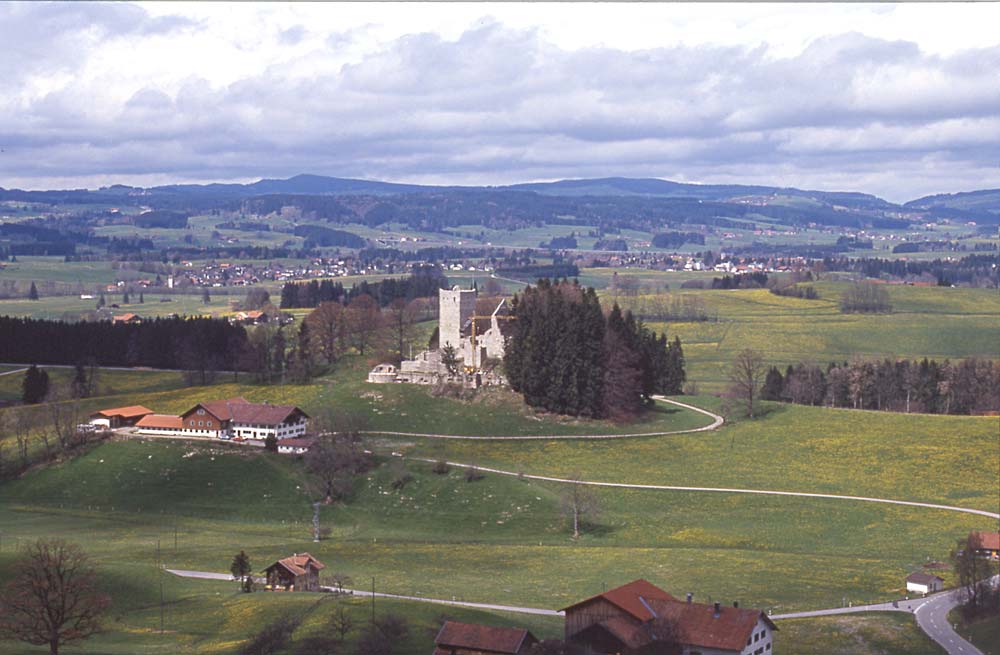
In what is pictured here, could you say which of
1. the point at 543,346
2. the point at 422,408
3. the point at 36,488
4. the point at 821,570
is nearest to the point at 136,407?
the point at 36,488

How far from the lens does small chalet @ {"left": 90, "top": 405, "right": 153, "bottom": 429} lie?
130 metres

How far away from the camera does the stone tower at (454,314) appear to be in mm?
144375

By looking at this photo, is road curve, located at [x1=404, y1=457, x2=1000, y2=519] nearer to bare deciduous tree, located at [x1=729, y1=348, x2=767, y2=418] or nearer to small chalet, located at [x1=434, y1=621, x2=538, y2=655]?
bare deciduous tree, located at [x1=729, y1=348, x2=767, y2=418]

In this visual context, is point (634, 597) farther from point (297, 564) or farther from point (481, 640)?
point (297, 564)

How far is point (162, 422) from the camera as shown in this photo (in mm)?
128125

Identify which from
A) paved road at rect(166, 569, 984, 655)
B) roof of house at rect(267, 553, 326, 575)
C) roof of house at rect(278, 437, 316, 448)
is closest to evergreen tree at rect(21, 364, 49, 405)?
roof of house at rect(278, 437, 316, 448)

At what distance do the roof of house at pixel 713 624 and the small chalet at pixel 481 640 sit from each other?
26.2ft

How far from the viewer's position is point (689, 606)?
65.9 m

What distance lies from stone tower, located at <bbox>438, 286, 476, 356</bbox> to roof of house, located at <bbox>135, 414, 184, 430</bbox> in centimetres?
3206

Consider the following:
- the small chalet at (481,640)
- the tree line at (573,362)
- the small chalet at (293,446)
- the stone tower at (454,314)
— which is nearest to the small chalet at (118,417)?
the small chalet at (293,446)

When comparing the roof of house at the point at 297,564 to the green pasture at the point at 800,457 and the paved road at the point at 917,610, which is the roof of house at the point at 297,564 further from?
the green pasture at the point at 800,457

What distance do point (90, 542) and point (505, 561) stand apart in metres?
34.1

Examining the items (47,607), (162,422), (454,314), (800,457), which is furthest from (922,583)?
(162,422)

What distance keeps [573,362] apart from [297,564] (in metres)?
55.4
